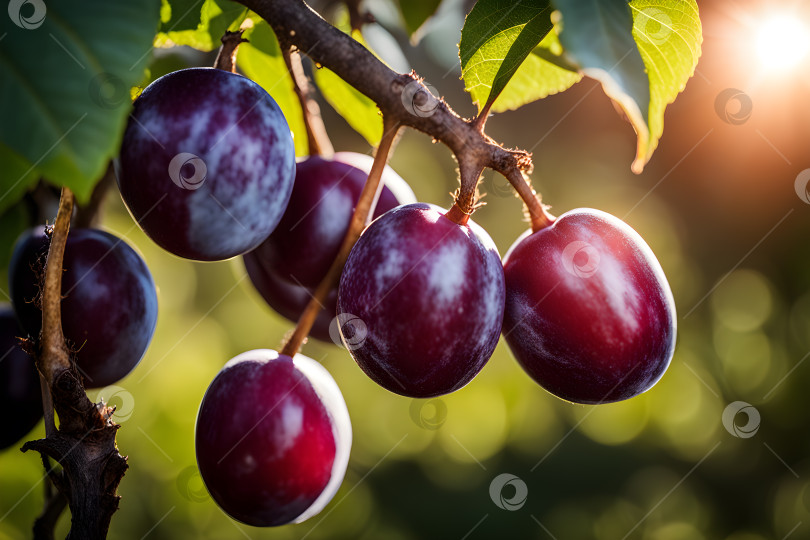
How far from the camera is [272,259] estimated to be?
1.89 ft

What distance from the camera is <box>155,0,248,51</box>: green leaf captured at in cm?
57

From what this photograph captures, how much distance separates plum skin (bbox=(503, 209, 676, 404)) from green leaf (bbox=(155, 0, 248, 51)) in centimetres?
35

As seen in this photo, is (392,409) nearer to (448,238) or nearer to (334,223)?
(334,223)

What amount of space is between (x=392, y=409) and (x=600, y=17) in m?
1.40

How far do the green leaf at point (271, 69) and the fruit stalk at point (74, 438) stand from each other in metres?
0.36

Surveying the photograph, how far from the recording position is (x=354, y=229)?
20.0 inches

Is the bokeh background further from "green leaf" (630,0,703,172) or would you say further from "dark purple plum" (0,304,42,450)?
"green leaf" (630,0,703,172)

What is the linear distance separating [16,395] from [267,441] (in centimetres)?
28

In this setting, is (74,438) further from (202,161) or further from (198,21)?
(198,21)

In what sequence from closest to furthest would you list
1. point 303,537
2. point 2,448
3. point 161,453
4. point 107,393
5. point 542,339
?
1. point 542,339
2. point 2,448
3. point 107,393
4. point 161,453
5. point 303,537

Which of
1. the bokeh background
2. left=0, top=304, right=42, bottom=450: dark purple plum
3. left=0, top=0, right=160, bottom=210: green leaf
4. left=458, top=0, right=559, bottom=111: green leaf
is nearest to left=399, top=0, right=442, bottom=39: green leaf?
left=458, top=0, right=559, bottom=111: green leaf

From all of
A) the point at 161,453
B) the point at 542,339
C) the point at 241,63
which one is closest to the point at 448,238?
the point at 542,339

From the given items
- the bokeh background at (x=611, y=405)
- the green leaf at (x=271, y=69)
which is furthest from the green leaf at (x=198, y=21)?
the bokeh background at (x=611, y=405)

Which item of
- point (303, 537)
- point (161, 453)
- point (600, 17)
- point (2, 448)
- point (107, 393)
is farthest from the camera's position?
point (303, 537)
